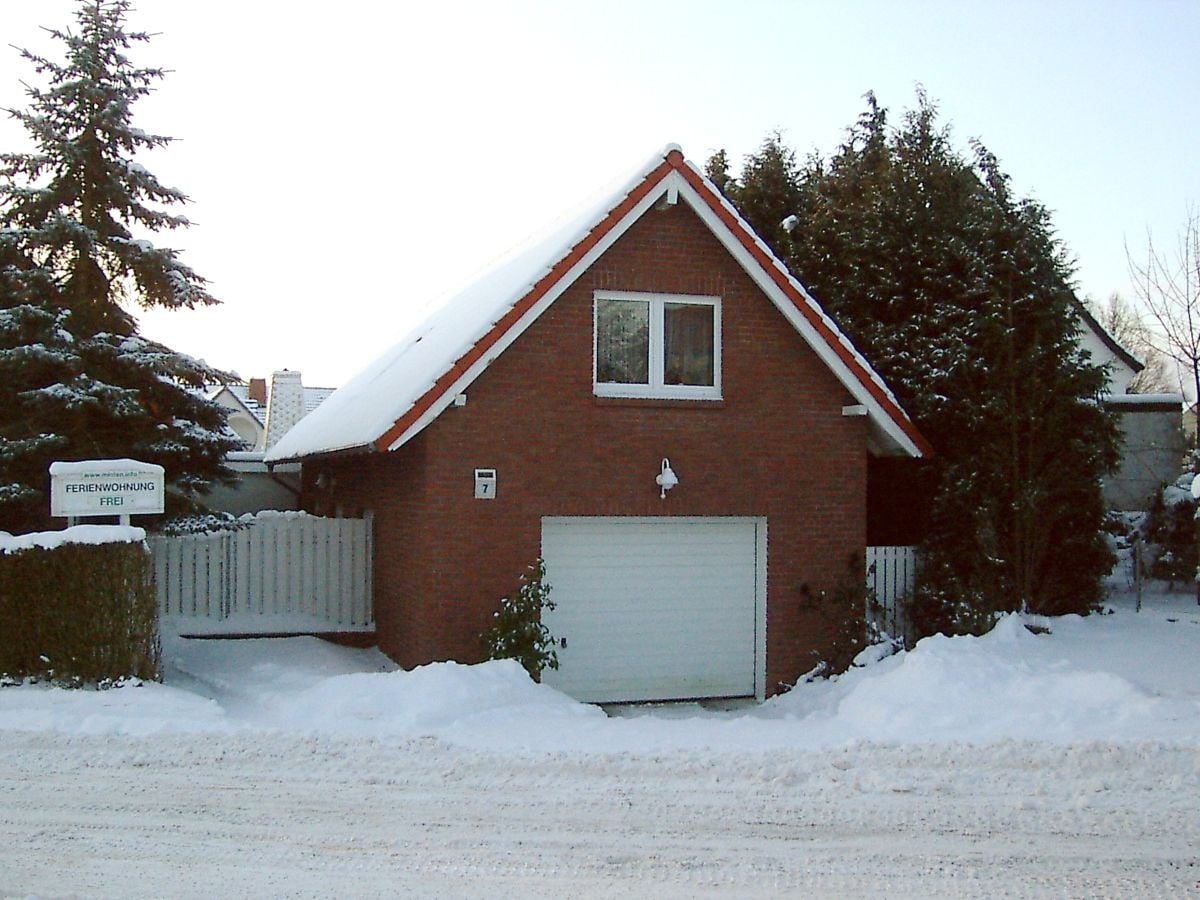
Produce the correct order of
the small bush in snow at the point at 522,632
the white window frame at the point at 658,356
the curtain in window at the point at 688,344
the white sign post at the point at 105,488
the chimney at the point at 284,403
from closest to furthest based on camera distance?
the white sign post at the point at 105,488 → the small bush in snow at the point at 522,632 → the white window frame at the point at 658,356 → the curtain in window at the point at 688,344 → the chimney at the point at 284,403

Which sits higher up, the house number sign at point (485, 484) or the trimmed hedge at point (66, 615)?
the house number sign at point (485, 484)

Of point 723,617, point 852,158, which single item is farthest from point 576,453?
point 852,158

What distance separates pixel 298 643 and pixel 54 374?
14.3 ft

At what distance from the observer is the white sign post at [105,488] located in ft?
36.9

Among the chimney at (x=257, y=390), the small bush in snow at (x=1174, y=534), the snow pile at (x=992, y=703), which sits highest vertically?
the chimney at (x=257, y=390)

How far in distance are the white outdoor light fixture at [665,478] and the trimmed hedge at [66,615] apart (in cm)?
572

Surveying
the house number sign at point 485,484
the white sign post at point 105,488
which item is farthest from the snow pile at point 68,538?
the house number sign at point 485,484

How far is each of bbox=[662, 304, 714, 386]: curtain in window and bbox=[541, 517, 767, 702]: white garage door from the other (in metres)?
1.71

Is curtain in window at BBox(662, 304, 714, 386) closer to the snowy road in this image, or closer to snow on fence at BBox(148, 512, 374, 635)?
snow on fence at BBox(148, 512, 374, 635)

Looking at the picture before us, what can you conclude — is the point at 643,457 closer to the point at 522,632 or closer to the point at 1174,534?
the point at 522,632

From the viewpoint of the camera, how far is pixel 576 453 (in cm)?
1290

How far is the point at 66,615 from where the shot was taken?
1072 centimetres

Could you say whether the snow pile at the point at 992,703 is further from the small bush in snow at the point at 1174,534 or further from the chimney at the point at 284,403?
the chimney at the point at 284,403

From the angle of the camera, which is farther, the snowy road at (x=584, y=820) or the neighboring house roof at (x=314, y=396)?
the neighboring house roof at (x=314, y=396)
